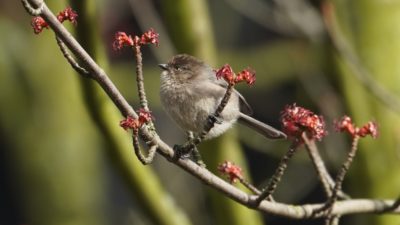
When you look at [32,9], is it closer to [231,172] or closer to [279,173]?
[279,173]

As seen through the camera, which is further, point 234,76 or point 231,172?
point 231,172

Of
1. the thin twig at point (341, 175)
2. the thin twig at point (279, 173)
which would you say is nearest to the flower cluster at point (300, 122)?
the thin twig at point (279, 173)

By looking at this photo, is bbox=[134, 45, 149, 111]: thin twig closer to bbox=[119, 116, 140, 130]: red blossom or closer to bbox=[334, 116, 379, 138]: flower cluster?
bbox=[119, 116, 140, 130]: red blossom

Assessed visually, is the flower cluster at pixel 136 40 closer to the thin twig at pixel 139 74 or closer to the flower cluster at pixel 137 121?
the thin twig at pixel 139 74

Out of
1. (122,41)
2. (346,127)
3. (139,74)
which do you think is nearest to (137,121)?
(139,74)

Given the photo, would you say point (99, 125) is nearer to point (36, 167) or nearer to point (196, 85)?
point (196, 85)
